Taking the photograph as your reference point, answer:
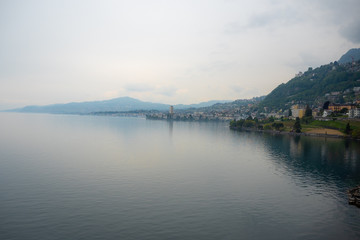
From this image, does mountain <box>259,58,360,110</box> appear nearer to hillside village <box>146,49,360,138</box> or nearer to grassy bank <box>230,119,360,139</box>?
hillside village <box>146,49,360,138</box>

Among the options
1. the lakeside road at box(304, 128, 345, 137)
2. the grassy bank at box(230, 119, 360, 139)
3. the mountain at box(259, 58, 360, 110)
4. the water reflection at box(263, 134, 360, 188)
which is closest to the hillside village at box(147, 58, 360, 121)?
the mountain at box(259, 58, 360, 110)

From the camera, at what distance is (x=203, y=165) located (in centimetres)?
2897

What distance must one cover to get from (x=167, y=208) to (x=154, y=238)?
363cm

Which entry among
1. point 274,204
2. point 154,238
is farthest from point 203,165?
point 154,238

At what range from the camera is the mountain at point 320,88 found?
11912 centimetres

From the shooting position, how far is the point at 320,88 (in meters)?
138

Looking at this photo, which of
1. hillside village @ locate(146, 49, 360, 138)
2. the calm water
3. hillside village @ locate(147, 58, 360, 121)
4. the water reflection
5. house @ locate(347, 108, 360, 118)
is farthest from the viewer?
hillside village @ locate(147, 58, 360, 121)

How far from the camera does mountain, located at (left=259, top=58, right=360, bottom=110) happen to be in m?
119

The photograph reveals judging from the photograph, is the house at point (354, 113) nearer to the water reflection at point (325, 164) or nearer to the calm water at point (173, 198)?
the water reflection at point (325, 164)

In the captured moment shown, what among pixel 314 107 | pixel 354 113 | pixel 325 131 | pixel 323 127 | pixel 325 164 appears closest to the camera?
pixel 325 164

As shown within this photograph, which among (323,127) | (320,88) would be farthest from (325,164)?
(320,88)

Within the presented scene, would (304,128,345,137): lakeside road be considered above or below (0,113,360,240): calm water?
above

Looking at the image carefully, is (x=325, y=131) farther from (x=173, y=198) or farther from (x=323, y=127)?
(x=173, y=198)

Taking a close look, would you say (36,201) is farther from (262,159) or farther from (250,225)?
(262,159)
